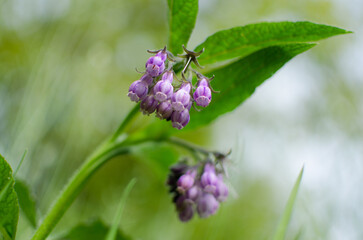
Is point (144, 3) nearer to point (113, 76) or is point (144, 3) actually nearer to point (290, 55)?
point (113, 76)

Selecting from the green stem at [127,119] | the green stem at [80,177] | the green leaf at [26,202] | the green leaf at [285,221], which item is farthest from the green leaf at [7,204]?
the green leaf at [285,221]

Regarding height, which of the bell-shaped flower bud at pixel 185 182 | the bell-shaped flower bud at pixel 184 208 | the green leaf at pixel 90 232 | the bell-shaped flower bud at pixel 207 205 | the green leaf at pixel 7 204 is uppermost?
the bell-shaped flower bud at pixel 185 182

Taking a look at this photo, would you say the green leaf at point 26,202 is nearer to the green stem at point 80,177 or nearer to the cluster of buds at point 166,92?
the green stem at point 80,177

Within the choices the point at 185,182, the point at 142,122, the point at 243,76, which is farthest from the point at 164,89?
the point at 142,122

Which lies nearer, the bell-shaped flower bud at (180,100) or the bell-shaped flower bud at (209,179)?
the bell-shaped flower bud at (180,100)

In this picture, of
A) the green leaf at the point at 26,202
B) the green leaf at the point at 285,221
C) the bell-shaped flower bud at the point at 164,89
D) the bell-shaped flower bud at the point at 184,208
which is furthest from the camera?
the bell-shaped flower bud at the point at 184,208

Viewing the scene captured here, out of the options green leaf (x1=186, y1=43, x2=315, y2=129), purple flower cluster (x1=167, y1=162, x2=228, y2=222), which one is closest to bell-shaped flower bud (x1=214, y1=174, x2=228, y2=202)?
purple flower cluster (x1=167, y1=162, x2=228, y2=222)

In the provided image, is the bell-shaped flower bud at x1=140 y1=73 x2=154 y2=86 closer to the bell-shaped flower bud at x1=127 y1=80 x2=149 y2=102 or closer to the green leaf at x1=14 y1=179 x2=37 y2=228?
the bell-shaped flower bud at x1=127 y1=80 x2=149 y2=102

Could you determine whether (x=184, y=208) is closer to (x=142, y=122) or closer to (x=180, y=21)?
(x=180, y=21)
